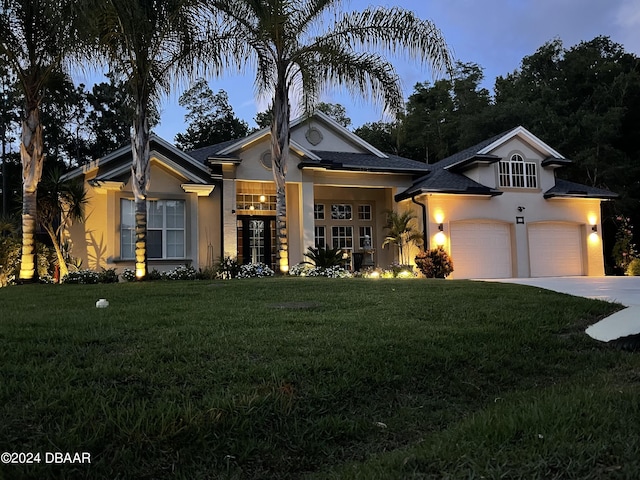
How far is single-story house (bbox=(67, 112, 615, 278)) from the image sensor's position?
14.3 meters

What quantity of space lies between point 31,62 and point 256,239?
816cm

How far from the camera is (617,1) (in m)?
24.1

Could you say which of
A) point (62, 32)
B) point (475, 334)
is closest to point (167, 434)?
point (475, 334)

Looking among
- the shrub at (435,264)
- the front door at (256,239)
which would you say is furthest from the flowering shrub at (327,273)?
the shrub at (435,264)

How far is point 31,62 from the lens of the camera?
11.9m

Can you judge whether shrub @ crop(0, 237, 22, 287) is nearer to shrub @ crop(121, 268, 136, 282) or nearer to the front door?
shrub @ crop(121, 268, 136, 282)

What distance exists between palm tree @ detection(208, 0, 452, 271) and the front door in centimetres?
363

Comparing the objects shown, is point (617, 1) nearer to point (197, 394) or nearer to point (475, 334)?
point (475, 334)

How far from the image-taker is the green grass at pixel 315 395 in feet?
8.88

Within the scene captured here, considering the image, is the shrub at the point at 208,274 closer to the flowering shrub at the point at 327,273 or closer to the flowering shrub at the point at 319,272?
the flowering shrub at the point at 319,272

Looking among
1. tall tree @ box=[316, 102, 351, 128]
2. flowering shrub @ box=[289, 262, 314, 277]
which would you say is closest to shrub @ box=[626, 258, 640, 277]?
flowering shrub @ box=[289, 262, 314, 277]

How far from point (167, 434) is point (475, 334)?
367 centimetres

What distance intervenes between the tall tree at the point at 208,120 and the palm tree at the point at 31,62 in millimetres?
22409

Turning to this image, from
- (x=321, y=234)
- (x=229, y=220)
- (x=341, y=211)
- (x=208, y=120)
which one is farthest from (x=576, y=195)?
(x=208, y=120)
